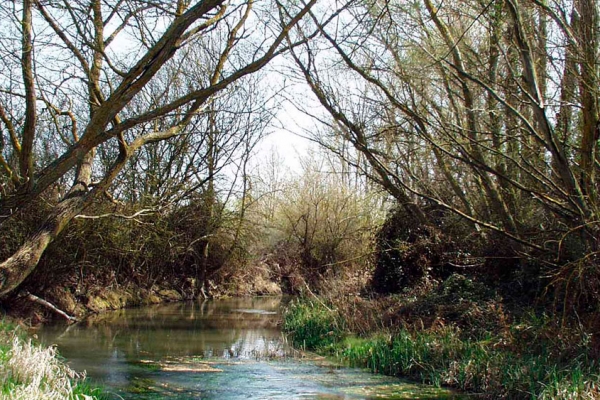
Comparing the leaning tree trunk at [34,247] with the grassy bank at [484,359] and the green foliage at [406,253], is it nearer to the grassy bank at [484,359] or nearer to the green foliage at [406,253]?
the grassy bank at [484,359]

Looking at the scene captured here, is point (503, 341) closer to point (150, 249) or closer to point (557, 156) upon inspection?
point (557, 156)

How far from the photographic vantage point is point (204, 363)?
10.8m

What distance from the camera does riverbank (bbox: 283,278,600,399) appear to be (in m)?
7.68

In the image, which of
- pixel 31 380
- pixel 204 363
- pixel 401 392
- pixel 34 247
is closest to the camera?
pixel 31 380

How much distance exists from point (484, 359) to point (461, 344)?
67 centimetres

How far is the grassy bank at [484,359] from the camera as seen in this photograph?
7.38 meters

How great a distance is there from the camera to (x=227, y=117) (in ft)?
79.5

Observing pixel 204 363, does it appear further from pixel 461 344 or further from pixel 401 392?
pixel 461 344

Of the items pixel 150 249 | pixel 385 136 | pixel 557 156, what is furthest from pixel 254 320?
pixel 557 156

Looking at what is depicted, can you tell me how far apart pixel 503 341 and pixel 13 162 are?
11067mm

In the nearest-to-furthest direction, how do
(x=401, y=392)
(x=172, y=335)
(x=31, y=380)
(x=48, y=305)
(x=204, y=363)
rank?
1. (x=31, y=380)
2. (x=401, y=392)
3. (x=204, y=363)
4. (x=172, y=335)
5. (x=48, y=305)

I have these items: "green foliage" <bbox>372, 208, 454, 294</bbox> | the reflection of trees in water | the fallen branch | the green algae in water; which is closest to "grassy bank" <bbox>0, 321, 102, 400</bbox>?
the green algae in water

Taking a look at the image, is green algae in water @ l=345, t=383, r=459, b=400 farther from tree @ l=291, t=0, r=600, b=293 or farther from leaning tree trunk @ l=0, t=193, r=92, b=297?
leaning tree trunk @ l=0, t=193, r=92, b=297

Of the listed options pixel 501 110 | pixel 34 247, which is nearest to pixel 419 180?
pixel 501 110
